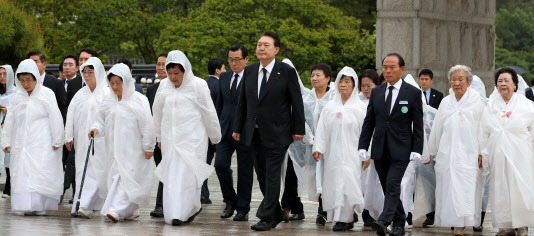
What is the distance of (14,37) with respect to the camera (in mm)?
19031

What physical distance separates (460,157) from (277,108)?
6.78 feet

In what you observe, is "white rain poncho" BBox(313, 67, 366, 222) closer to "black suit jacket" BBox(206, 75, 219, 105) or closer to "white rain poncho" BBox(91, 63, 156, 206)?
"white rain poncho" BBox(91, 63, 156, 206)

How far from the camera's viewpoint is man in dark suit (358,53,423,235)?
9633 millimetres

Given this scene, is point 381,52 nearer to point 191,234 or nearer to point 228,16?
point 191,234

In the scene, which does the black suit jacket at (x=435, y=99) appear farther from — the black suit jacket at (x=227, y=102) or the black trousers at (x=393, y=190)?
the black trousers at (x=393, y=190)

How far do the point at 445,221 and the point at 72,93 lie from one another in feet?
18.9

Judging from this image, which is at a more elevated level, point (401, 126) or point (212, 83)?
point (212, 83)

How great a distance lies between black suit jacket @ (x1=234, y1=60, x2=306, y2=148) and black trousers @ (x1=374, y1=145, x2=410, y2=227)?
0.99 metres

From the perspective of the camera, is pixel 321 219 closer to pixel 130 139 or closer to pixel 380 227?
pixel 380 227

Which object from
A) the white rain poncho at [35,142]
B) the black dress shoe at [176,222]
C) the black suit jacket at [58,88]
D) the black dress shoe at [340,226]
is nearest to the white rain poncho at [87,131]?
the white rain poncho at [35,142]

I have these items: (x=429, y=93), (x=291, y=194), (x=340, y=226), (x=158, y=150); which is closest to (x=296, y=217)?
(x=291, y=194)

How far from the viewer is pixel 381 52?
51.9 ft

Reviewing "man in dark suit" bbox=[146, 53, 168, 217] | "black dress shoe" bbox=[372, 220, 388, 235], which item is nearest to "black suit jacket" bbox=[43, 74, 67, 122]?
"man in dark suit" bbox=[146, 53, 168, 217]

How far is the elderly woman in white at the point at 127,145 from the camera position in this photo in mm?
10852
